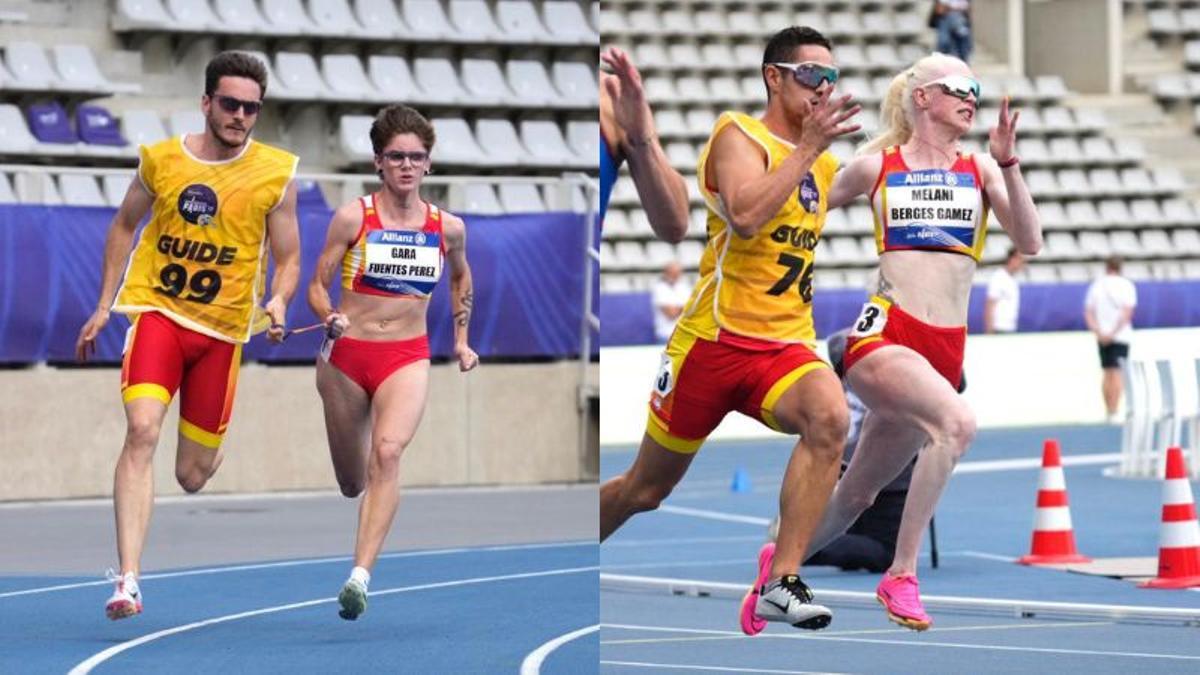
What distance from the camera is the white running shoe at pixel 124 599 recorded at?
9.80 meters

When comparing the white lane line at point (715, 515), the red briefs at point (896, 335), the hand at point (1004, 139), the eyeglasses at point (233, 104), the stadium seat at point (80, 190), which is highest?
the stadium seat at point (80, 190)

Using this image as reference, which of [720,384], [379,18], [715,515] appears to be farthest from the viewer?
[379,18]

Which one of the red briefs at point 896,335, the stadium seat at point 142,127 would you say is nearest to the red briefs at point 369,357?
the red briefs at point 896,335

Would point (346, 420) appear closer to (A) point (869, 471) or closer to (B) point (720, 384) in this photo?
(A) point (869, 471)

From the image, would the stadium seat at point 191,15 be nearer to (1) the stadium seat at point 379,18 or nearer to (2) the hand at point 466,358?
(1) the stadium seat at point 379,18

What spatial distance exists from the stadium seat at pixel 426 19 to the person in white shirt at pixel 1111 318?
8.02 meters

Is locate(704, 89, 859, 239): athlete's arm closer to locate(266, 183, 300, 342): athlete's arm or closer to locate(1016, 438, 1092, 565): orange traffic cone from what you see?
locate(266, 183, 300, 342): athlete's arm

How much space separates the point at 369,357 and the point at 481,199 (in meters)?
14.8

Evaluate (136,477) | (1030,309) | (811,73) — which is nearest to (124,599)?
(136,477)

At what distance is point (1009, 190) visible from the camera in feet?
29.3

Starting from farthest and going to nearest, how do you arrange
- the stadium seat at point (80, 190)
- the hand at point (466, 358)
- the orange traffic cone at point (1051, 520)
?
the stadium seat at point (80, 190)
the orange traffic cone at point (1051, 520)
the hand at point (466, 358)

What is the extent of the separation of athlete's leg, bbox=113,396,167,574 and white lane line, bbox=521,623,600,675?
5.51 feet

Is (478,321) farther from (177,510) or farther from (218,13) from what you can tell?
(218,13)

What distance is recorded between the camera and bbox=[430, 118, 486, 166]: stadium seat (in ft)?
86.7
